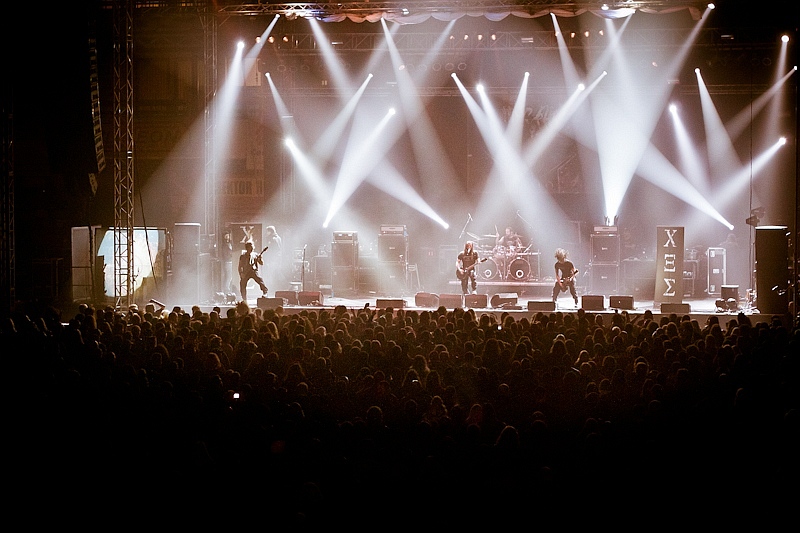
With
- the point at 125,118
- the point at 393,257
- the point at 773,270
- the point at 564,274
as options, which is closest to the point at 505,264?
the point at 393,257

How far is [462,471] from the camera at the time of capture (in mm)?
3762

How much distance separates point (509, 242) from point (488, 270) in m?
0.90

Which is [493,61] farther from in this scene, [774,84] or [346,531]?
[346,531]

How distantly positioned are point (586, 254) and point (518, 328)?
12.8 metres

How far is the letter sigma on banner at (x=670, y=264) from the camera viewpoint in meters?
15.8

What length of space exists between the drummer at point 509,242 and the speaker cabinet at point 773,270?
6452mm

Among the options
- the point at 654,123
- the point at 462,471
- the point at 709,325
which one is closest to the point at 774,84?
the point at 654,123

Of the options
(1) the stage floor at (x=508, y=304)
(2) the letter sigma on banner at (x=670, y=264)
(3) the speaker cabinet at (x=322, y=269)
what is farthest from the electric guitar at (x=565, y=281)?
(3) the speaker cabinet at (x=322, y=269)

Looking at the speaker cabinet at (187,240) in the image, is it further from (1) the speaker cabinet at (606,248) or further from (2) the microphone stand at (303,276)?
(1) the speaker cabinet at (606,248)

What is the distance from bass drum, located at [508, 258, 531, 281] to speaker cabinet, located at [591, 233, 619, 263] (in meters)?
1.65

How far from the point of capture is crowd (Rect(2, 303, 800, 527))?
3.50 m

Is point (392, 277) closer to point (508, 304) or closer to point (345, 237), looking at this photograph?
point (345, 237)

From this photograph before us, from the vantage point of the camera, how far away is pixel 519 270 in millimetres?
18609

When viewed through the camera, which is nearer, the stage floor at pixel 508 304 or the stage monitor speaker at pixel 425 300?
the stage floor at pixel 508 304
